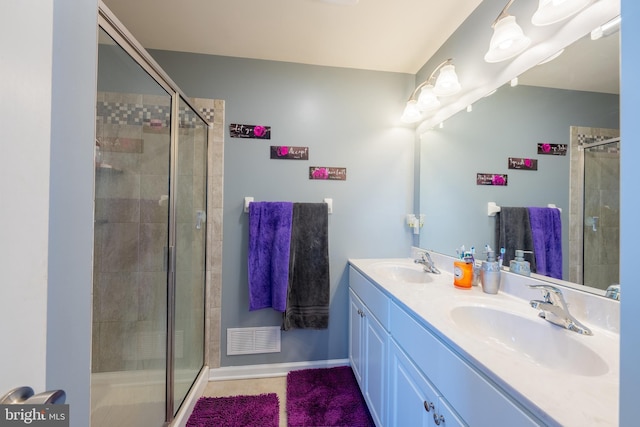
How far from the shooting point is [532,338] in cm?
82

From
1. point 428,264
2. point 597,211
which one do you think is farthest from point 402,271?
point 597,211

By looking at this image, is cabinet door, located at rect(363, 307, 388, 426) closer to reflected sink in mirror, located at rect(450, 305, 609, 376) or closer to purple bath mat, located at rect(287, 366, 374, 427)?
purple bath mat, located at rect(287, 366, 374, 427)

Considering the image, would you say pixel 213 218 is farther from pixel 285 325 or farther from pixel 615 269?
pixel 615 269

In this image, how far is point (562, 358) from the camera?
0.73 meters

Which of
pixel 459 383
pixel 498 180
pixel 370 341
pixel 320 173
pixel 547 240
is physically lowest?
pixel 370 341

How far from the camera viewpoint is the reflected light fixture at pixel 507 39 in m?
1.00

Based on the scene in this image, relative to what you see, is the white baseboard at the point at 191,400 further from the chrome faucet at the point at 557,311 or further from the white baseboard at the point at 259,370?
the chrome faucet at the point at 557,311

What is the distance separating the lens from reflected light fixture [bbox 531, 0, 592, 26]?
0.82m

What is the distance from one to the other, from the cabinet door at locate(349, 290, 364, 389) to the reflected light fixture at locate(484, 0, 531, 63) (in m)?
1.49

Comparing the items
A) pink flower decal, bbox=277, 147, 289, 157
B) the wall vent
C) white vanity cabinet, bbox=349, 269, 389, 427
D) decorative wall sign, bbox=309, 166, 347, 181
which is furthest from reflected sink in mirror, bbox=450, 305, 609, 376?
pink flower decal, bbox=277, 147, 289, 157

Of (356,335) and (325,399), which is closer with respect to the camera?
(325,399)

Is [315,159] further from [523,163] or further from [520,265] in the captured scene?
[520,265]

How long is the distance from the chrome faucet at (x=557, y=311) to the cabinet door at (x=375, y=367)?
0.62 meters

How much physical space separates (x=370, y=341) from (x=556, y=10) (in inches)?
65.1
